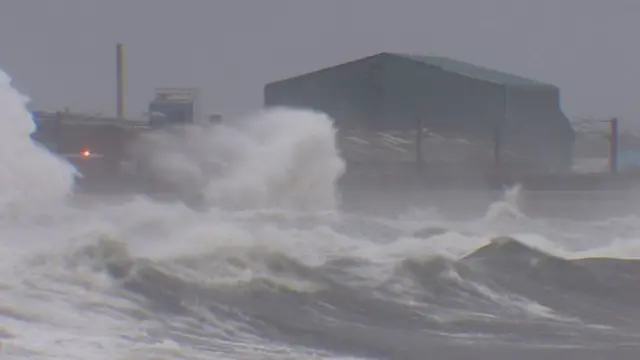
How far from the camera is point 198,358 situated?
29.0 feet

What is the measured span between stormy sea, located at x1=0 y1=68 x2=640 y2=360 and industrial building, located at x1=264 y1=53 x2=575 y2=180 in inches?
318

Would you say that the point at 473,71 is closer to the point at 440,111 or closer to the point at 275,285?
the point at 440,111

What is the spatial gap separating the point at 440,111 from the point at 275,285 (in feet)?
70.8

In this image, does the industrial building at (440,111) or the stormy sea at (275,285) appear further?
the industrial building at (440,111)

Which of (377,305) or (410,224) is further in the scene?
(410,224)

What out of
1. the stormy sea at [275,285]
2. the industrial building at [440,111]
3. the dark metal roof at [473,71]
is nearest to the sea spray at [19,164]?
the stormy sea at [275,285]

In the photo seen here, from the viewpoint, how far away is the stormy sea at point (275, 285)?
958 centimetres

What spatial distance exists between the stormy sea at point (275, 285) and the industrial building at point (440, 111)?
26.5 feet

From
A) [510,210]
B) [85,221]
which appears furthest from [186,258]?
[510,210]

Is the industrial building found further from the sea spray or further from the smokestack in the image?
the sea spray

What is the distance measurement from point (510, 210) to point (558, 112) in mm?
8260

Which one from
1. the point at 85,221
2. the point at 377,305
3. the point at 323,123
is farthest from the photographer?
the point at 323,123

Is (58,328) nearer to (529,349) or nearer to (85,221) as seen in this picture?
(529,349)

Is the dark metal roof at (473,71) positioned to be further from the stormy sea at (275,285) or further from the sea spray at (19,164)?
the sea spray at (19,164)
